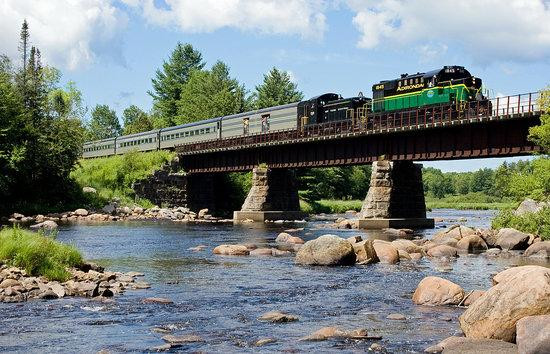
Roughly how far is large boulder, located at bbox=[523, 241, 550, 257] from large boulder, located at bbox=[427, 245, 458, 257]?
10.1 feet

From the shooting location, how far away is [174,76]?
142125 mm

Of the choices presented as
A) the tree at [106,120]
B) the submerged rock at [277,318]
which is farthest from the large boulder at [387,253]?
the tree at [106,120]

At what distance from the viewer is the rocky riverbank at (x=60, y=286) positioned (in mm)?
18234

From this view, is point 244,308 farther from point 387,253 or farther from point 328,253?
point 387,253

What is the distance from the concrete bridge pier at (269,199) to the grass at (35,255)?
4186 cm

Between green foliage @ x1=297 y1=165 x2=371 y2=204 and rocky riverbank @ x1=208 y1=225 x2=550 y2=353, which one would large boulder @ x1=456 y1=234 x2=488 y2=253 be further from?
green foliage @ x1=297 y1=165 x2=371 y2=204

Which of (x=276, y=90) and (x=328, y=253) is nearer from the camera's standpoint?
(x=328, y=253)

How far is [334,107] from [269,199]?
36.8 ft

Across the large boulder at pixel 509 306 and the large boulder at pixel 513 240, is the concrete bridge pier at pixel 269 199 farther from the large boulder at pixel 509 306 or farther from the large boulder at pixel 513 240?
the large boulder at pixel 509 306

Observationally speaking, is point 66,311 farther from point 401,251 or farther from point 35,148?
point 35,148

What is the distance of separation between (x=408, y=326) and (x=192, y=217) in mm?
54367

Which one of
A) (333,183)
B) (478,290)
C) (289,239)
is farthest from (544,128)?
(333,183)

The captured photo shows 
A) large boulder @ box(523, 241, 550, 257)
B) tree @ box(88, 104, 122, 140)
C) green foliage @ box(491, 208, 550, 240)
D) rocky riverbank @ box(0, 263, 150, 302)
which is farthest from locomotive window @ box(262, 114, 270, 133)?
tree @ box(88, 104, 122, 140)

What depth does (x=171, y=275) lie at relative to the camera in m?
24.0
